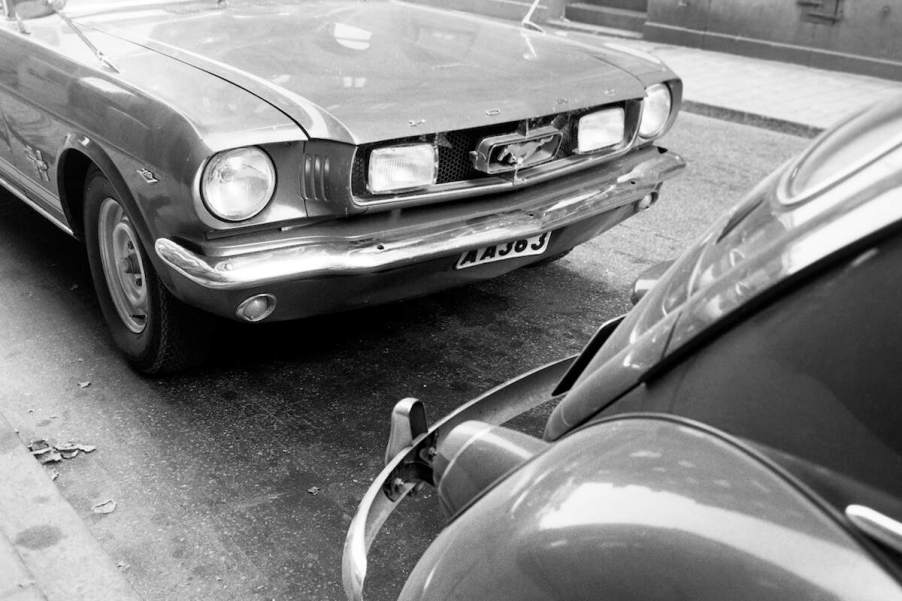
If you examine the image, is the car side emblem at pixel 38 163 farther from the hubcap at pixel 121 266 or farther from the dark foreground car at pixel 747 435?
the dark foreground car at pixel 747 435

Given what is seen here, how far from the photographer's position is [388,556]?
9.53 feet

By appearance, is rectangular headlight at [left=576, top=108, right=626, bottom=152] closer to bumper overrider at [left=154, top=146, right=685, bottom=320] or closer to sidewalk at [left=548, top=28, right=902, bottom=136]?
bumper overrider at [left=154, top=146, right=685, bottom=320]

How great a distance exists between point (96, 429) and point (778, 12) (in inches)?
390

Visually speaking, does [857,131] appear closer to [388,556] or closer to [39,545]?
[388,556]

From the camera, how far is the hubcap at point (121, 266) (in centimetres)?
379

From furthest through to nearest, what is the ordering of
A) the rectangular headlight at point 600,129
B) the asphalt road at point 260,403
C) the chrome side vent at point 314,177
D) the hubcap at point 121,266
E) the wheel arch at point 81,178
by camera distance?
the rectangular headlight at point 600,129 → the hubcap at point 121,266 → the wheel arch at point 81,178 → the chrome side vent at point 314,177 → the asphalt road at point 260,403

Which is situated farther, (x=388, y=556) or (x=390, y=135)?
(x=390, y=135)

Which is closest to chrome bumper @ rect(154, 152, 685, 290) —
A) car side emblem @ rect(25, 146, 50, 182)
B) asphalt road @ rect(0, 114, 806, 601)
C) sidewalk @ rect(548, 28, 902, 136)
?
asphalt road @ rect(0, 114, 806, 601)

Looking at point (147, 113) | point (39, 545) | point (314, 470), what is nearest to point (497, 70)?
point (147, 113)

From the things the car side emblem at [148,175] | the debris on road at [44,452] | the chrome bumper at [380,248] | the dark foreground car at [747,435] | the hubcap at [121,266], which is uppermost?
the dark foreground car at [747,435]

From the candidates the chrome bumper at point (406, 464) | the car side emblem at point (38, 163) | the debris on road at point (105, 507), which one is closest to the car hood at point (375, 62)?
the car side emblem at point (38, 163)

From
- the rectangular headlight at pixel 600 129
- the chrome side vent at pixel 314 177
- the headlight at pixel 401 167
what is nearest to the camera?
the chrome side vent at pixel 314 177

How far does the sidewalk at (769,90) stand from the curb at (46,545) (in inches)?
268

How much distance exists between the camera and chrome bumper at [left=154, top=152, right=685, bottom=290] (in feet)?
10.1
